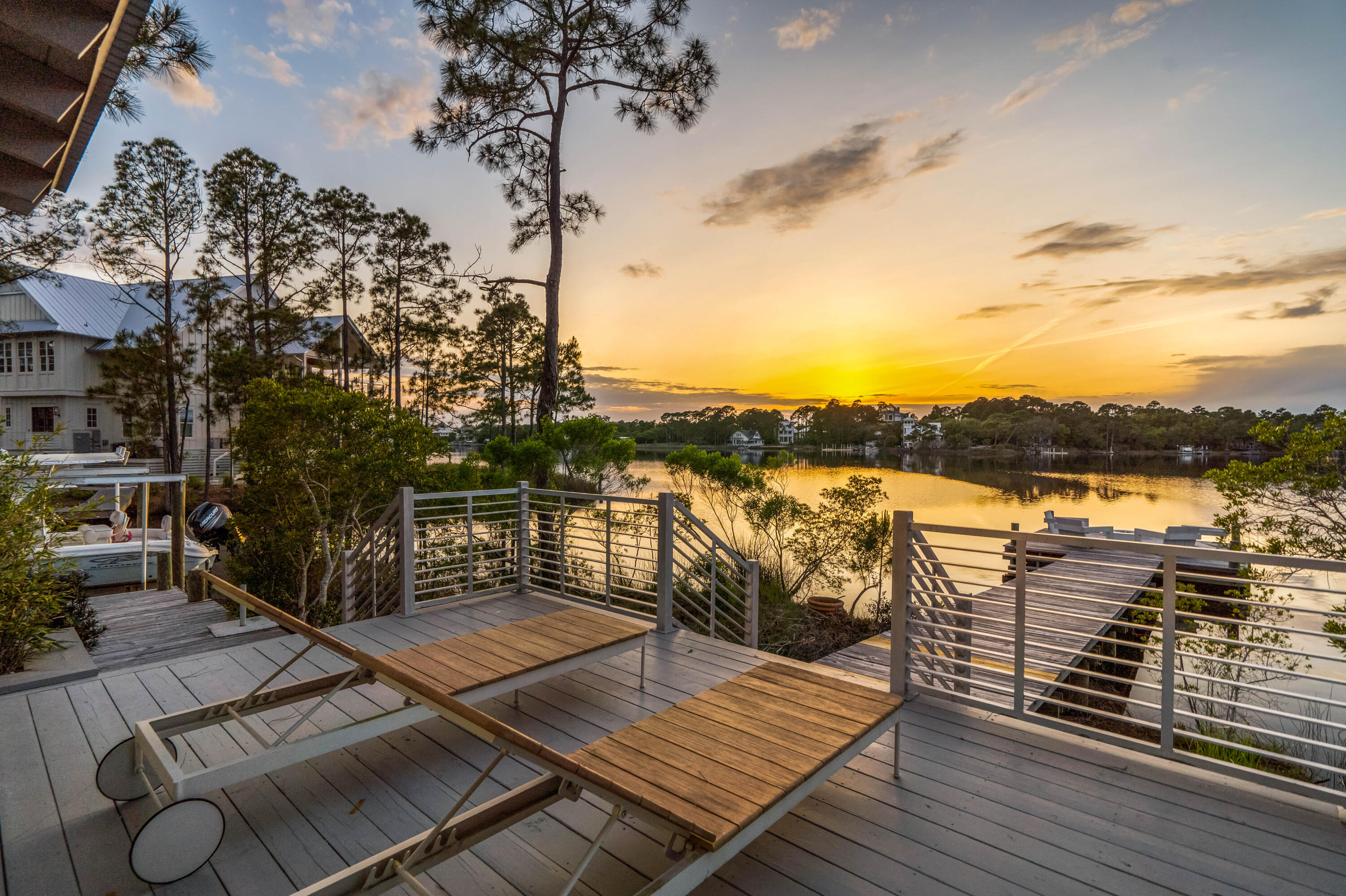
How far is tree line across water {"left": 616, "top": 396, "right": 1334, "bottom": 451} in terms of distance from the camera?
2383 centimetres

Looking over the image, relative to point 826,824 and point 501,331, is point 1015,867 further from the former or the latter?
point 501,331

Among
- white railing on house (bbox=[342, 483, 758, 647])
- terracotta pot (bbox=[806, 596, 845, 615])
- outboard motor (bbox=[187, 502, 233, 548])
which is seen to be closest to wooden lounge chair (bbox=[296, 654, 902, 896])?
white railing on house (bbox=[342, 483, 758, 647])

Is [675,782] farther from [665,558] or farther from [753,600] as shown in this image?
[753,600]

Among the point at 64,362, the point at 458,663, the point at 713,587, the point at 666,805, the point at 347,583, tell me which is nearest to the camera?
the point at 666,805

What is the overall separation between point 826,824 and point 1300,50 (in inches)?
387

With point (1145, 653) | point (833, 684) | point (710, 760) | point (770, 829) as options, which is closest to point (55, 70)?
point (710, 760)

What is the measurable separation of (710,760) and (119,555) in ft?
37.1

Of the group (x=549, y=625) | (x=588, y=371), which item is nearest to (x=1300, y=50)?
(x=549, y=625)

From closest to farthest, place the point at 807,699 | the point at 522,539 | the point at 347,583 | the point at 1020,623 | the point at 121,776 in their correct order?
the point at 121,776 → the point at 807,699 → the point at 1020,623 → the point at 347,583 → the point at 522,539

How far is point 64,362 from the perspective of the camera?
21.0 m

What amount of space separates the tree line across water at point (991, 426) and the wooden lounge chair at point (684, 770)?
1269 cm

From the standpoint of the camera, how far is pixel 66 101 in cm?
201

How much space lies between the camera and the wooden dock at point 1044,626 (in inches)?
124

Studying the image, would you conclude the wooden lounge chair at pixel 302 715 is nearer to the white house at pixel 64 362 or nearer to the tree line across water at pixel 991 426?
the tree line across water at pixel 991 426
